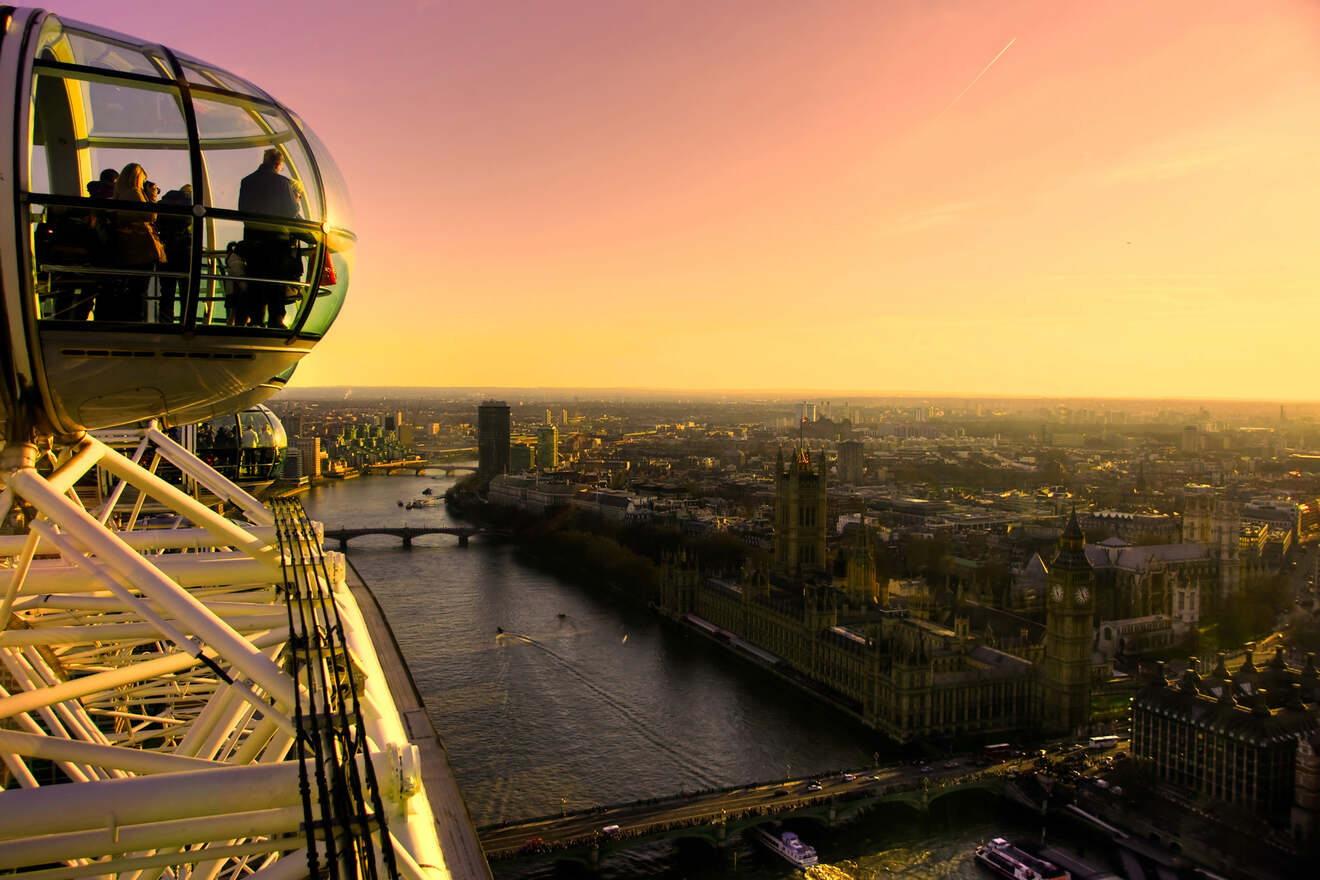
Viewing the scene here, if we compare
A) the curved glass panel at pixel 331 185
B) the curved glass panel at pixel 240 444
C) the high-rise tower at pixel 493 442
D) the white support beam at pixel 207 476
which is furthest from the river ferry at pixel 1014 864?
the high-rise tower at pixel 493 442

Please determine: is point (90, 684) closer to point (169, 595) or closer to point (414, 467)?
point (169, 595)

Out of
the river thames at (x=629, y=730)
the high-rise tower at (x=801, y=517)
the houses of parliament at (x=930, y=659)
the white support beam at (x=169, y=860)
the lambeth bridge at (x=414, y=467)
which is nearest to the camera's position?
the white support beam at (x=169, y=860)

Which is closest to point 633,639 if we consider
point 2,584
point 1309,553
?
point 2,584

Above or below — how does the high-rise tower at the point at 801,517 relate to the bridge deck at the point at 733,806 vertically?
above

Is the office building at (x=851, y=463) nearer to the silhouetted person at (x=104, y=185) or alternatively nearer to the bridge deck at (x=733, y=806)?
the bridge deck at (x=733, y=806)

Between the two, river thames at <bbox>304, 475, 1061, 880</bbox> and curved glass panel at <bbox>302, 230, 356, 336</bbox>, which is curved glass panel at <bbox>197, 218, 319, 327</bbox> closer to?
curved glass panel at <bbox>302, 230, 356, 336</bbox>

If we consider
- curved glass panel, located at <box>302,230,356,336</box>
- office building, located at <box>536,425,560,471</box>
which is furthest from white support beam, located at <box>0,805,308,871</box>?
office building, located at <box>536,425,560,471</box>

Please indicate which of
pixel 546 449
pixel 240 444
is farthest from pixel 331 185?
pixel 546 449
